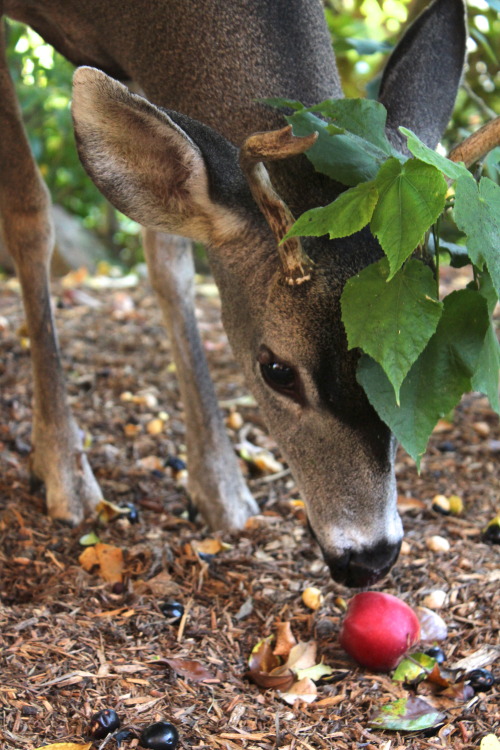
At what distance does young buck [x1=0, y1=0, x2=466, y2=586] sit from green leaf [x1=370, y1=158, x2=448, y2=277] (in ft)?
0.93

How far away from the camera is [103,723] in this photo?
8.88ft

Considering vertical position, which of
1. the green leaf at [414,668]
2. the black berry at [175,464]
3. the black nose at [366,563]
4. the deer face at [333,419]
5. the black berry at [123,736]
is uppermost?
the deer face at [333,419]

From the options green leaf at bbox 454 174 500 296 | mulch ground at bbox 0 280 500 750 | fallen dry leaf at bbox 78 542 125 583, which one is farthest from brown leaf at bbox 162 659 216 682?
green leaf at bbox 454 174 500 296

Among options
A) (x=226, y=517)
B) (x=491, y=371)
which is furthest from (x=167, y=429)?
(x=491, y=371)

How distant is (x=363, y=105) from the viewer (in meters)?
2.96

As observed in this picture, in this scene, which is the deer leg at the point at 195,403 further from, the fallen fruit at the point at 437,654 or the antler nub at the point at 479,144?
the antler nub at the point at 479,144

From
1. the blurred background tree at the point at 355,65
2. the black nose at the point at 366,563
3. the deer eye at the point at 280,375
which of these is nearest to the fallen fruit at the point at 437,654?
the black nose at the point at 366,563

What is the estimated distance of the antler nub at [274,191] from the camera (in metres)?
2.63

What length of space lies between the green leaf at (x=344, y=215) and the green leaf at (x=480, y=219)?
0.26 metres

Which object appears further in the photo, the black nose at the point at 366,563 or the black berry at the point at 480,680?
the black nose at the point at 366,563

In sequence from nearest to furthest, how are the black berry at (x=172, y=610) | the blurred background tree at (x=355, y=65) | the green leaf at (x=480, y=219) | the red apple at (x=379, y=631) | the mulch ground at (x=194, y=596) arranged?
the green leaf at (x=480, y=219)
the mulch ground at (x=194, y=596)
the red apple at (x=379, y=631)
the black berry at (x=172, y=610)
the blurred background tree at (x=355, y=65)

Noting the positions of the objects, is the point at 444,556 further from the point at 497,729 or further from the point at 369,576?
the point at 497,729

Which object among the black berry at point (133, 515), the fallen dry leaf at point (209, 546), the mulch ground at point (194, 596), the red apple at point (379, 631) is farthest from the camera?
the black berry at point (133, 515)

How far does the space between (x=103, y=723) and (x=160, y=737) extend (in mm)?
182
